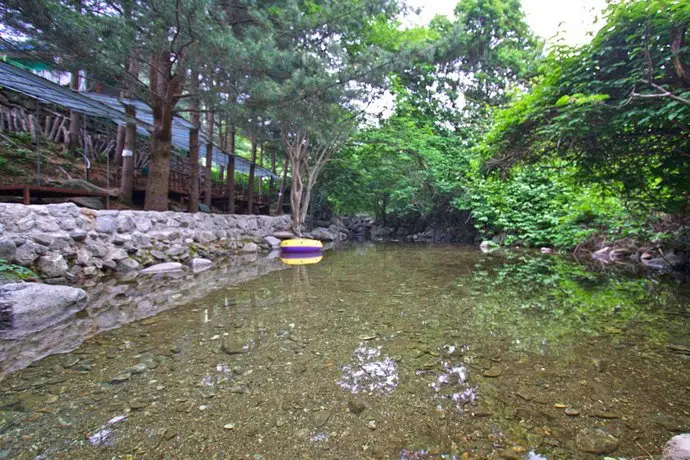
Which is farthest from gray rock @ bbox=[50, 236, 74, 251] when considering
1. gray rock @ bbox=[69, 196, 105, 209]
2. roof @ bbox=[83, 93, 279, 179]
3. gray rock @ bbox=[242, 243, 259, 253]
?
gray rock @ bbox=[242, 243, 259, 253]

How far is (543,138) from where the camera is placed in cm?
409

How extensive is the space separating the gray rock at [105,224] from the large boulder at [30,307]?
2.51 metres

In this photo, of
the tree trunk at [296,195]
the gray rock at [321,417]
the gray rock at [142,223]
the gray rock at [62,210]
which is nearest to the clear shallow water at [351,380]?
the gray rock at [321,417]

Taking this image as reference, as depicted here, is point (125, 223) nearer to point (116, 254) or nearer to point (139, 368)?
point (116, 254)

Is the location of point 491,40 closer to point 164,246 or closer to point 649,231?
point 649,231

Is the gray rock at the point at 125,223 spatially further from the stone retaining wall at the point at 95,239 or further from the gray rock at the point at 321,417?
the gray rock at the point at 321,417

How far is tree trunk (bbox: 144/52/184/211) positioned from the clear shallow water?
4.15m

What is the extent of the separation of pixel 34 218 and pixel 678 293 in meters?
8.89

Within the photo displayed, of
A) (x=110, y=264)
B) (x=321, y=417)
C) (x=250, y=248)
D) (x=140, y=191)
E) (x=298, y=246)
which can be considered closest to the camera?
(x=321, y=417)

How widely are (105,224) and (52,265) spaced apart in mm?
1355

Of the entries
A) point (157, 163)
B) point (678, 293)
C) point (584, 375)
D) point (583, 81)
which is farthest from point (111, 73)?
point (678, 293)

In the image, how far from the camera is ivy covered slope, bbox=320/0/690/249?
3.14 m

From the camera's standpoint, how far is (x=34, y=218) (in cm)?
441

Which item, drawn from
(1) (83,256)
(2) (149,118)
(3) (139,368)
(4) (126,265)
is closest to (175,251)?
(4) (126,265)
